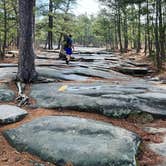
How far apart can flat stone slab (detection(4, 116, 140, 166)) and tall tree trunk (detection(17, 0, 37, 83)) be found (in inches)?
162

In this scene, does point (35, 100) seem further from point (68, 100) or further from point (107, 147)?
point (107, 147)

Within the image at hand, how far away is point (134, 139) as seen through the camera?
5859 mm

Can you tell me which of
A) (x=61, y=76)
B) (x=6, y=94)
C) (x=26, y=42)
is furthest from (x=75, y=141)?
(x=61, y=76)

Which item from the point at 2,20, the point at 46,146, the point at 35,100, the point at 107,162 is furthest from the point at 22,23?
the point at 2,20

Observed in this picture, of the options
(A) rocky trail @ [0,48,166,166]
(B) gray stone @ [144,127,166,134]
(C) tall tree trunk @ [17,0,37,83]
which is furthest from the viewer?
(C) tall tree trunk @ [17,0,37,83]

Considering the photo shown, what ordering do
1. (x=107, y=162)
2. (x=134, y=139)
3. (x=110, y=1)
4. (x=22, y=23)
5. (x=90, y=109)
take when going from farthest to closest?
(x=110, y=1) → (x=22, y=23) → (x=90, y=109) → (x=134, y=139) → (x=107, y=162)

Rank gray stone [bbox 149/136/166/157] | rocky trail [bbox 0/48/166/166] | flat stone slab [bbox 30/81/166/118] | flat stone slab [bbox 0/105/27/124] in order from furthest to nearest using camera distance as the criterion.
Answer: flat stone slab [bbox 30/81/166/118] → flat stone slab [bbox 0/105/27/124] → gray stone [bbox 149/136/166/157] → rocky trail [bbox 0/48/166/166]

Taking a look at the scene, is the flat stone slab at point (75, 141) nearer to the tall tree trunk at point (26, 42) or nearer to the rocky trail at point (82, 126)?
the rocky trail at point (82, 126)

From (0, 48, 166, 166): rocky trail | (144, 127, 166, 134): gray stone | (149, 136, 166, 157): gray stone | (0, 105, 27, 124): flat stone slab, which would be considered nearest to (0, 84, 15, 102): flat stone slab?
(0, 48, 166, 166): rocky trail

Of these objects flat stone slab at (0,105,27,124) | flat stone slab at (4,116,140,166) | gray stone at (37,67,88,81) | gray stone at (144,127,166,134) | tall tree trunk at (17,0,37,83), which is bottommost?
gray stone at (144,127,166,134)

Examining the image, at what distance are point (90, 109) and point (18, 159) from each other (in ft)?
9.68

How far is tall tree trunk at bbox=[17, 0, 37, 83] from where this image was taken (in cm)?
1010

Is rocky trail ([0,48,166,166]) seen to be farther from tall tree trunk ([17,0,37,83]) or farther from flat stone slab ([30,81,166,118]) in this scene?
tall tree trunk ([17,0,37,83])

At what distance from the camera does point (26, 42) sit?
1025cm
